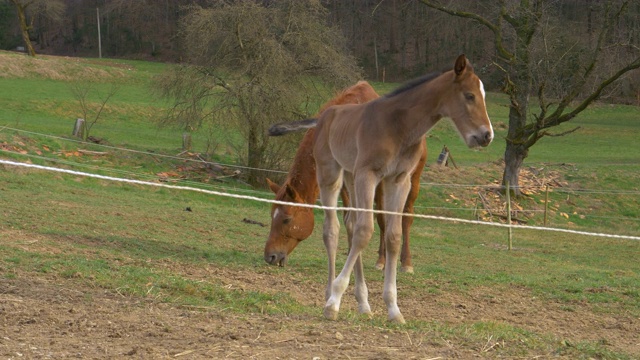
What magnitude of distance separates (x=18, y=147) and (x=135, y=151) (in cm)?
387

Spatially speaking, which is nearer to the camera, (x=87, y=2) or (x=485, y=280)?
(x=485, y=280)

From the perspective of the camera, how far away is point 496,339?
247 inches

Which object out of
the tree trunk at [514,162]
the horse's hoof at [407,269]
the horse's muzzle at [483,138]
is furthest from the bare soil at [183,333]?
the tree trunk at [514,162]

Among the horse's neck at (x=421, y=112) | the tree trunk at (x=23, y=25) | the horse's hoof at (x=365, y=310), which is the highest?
the tree trunk at (x=23, y=25)

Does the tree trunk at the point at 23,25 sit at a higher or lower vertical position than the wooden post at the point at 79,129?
higher

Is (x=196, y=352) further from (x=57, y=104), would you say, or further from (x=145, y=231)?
(x=57, y=104)

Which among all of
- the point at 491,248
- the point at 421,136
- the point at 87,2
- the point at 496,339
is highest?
the point at 87,2

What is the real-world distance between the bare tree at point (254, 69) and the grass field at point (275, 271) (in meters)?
1.75

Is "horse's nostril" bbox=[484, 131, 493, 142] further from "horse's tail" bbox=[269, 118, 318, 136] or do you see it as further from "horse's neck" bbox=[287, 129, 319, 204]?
"horse's neck" bbox=[287, 129, 319, 204]

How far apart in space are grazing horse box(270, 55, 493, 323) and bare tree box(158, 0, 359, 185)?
15.5 meters

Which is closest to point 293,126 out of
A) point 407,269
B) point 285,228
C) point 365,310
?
point 285,228

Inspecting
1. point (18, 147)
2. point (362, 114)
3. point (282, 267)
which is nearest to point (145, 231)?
point (282, 267)

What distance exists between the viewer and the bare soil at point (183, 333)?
5.23m

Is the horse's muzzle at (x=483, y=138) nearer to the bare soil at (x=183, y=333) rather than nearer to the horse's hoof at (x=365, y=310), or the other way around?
the bare soil at (x=183, y=333)
